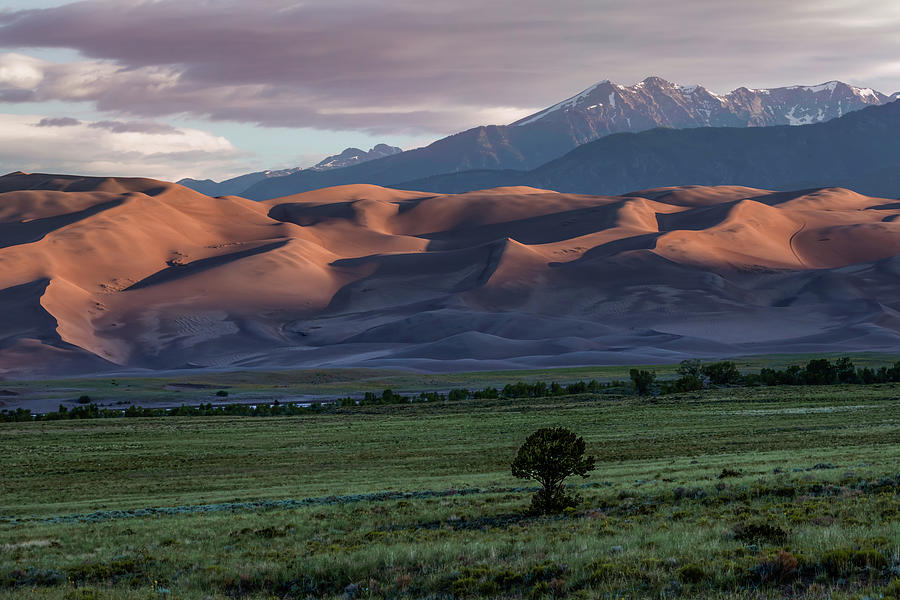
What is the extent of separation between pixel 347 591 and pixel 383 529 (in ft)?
21.0

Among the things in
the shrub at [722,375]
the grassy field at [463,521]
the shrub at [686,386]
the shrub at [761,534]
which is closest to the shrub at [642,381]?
the shrub at [686,386]

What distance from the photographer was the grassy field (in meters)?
14.6

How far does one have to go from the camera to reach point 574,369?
14100 cm

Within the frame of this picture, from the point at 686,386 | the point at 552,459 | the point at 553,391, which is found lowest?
the point at 553,391

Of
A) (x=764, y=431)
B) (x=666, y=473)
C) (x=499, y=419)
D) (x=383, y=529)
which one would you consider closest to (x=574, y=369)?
(x=499, y=419)

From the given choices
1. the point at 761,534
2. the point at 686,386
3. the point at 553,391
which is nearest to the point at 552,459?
the point at 761,534

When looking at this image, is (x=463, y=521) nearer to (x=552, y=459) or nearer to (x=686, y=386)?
(x=552, y=459)

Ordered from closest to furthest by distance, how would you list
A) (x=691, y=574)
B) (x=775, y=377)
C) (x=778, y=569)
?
(x=778, y=569), (x=691, y=574), (x=775, y=377)

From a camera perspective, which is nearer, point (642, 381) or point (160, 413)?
point (160, 413)

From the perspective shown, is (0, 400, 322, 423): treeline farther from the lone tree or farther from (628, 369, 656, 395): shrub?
the lone tree

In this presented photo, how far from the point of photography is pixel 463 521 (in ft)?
74.2

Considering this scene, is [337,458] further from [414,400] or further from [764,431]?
[414,400]

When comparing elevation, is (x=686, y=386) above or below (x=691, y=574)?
below

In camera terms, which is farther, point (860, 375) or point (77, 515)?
point (860, 375)
